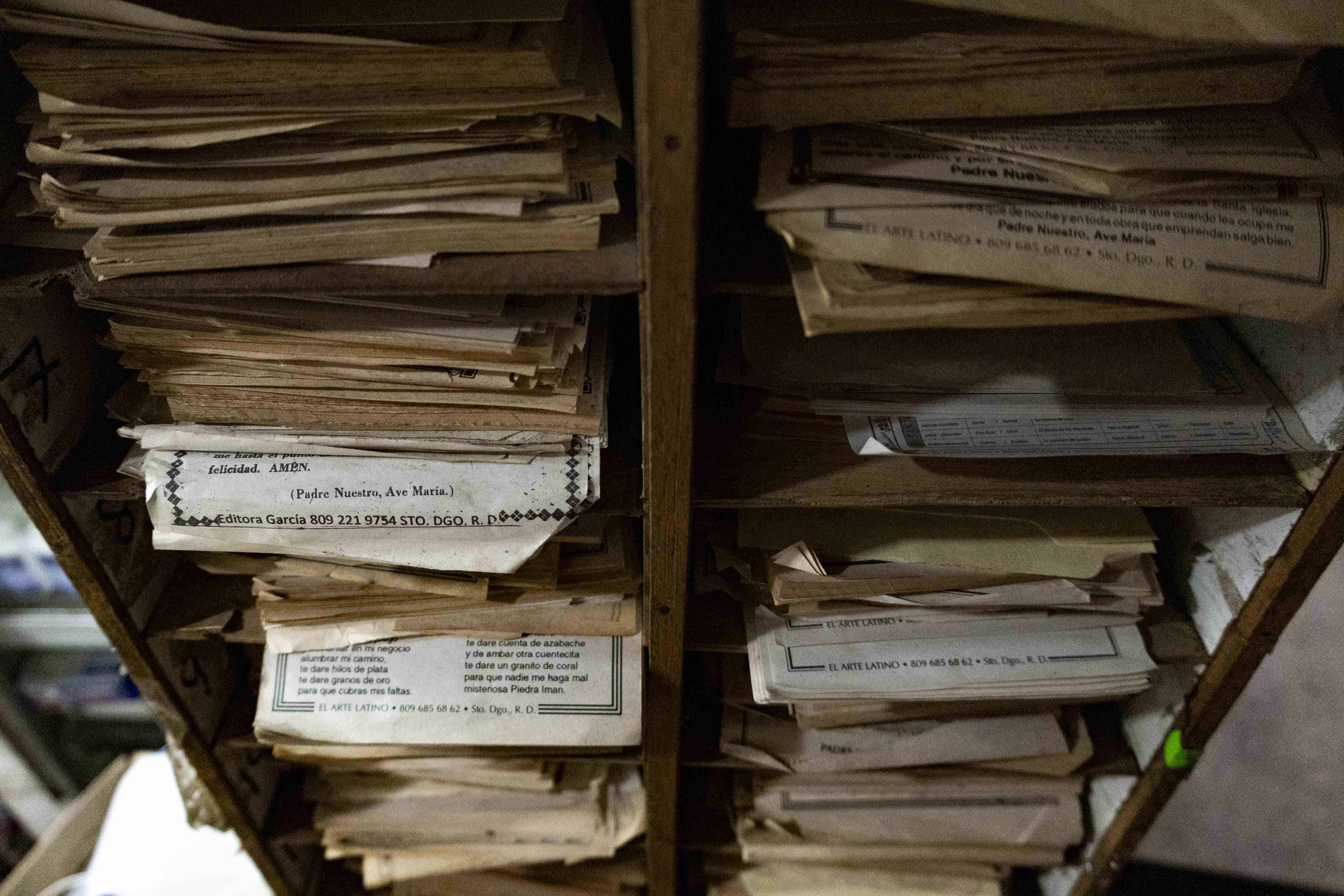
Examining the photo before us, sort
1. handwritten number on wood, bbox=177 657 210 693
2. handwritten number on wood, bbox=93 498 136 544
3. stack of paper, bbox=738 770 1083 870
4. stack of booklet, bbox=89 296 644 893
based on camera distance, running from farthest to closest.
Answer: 1. stack of paper, bbox=738 770 1083 870
2. handwritten number on wood, bbox=177 657 210 693
3. handwritten number on wood, bbox=93 498 136 544
4. stack of booklet, bbox=89 296 644 893

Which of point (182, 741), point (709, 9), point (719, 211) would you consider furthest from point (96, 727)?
point (709, 9)

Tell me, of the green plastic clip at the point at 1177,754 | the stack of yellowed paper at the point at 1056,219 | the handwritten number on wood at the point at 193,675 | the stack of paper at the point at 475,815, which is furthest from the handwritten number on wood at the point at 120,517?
the green plastic clip at the point at 1177,754

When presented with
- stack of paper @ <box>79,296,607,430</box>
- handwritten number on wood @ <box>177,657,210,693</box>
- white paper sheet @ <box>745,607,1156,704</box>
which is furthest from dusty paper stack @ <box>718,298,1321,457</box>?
handwritten number on wood @ <box>177,657,210,693</box>

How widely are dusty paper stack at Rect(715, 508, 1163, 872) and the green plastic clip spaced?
0.30 ft

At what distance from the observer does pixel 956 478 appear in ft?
2.65

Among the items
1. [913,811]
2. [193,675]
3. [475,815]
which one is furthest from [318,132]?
Result: [913,811]

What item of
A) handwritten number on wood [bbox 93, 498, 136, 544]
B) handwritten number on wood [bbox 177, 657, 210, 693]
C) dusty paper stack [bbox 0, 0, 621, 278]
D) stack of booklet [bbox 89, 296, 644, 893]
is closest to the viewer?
dusty paper stack [bbox 0, 0, 621, 278]

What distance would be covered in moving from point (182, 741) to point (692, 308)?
80cm

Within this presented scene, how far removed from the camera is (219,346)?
0.72 meters

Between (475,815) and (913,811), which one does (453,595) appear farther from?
(913,811)

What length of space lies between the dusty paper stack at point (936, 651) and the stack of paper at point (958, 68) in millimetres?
383

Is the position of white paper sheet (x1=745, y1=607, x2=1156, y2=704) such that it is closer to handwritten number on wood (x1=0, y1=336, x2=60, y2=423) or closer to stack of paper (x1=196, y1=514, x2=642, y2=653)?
stack of paper (x1=196, y1=514, x2=642, y2=653)

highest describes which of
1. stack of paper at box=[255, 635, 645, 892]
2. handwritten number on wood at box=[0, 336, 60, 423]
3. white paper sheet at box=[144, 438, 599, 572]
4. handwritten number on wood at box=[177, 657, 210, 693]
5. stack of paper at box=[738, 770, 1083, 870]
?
handwritten number on wood at box=[0, 336, 60, 423]

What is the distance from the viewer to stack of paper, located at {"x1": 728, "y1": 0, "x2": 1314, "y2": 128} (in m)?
0.61
